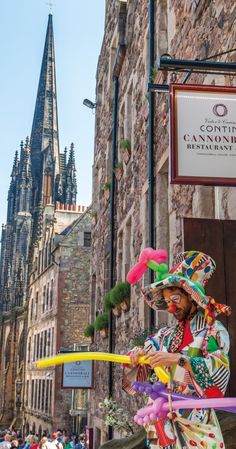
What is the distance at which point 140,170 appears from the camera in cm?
1051

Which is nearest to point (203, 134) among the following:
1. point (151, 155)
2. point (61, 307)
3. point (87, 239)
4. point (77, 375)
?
point (151, 155)

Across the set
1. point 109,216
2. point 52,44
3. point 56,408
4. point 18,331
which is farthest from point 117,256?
point 52,44

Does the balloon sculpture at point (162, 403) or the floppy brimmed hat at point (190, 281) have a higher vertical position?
the floppy brimmed hat at point (190, 281)

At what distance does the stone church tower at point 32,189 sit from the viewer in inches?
2186

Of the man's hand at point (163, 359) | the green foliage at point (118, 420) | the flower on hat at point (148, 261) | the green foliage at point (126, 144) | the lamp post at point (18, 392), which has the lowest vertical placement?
the lamp post at point (18, 392)

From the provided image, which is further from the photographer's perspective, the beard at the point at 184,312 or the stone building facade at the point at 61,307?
the stone building facade at the point at 61,307

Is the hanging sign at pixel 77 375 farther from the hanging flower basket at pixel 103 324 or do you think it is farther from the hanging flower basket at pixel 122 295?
the hanging flower basket at pixel 122 295

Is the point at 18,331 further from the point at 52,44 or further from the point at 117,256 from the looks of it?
the point at 52,44

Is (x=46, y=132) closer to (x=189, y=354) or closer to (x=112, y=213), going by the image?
(x=112, y=213)

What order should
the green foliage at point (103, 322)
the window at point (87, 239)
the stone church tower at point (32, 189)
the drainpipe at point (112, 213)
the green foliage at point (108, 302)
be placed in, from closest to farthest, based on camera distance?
the green foliage at point (108, 302) → the drainpipe at point (112, 213) → the green foliage at point (103, 322) → the window at point (87, 239) → the stone church tower at point (32, 189)

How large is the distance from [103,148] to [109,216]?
298 cm

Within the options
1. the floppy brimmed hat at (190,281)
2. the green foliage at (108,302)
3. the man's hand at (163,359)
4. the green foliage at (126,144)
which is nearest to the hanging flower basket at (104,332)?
the green foliage at (108,302)

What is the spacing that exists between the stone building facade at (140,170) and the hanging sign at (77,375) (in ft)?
0.91

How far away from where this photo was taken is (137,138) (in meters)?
11.1
